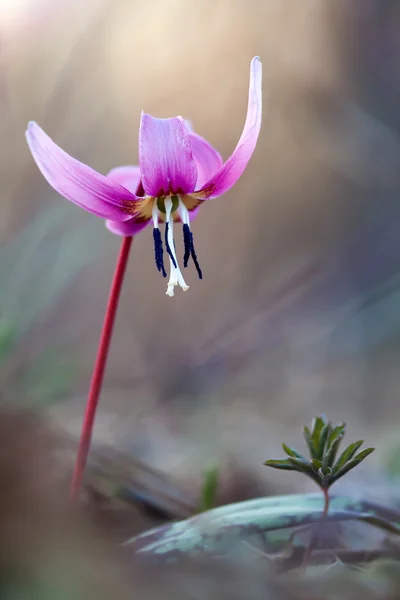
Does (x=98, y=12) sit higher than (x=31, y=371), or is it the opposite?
(x=98, y=12)

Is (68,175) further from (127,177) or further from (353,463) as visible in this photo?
(353,463)

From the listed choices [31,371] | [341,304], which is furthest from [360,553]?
[341,304]

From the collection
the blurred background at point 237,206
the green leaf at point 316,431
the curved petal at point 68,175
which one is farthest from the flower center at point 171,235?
the blurred background at point 237,206

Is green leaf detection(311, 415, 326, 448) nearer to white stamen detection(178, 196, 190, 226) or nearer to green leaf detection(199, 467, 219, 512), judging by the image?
green leaf detection(199, 467, 219, 512)

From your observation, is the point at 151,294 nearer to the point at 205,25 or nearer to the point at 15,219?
the point at 15,219

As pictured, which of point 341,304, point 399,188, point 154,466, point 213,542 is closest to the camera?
point 213,542

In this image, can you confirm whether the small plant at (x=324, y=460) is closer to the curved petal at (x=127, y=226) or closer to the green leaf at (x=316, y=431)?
the green leaf at (x=316, y=431)

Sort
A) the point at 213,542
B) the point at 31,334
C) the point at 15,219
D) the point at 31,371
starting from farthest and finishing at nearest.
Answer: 1. the point at 15,219
2. the point at 31,334
3. the point at 31,371
4. the point at 213,542

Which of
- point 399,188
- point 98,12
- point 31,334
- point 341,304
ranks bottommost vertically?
point 31,334
